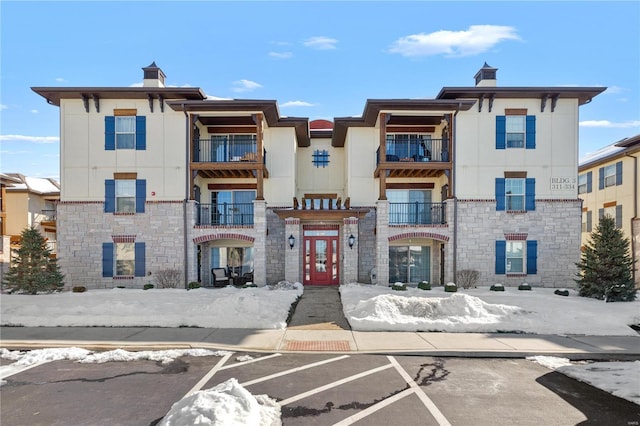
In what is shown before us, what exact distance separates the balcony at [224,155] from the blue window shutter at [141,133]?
8.16 feet

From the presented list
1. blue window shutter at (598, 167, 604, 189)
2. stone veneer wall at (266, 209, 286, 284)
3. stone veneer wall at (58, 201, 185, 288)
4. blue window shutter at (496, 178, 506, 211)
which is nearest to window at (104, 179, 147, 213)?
stone veneer wall at (58, 201, 185, 288)

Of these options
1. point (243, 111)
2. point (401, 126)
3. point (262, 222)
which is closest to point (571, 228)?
point (401, 126)

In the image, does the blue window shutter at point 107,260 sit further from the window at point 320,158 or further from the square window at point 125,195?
the window at point 320,158

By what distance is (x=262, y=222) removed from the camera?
1853 centimetres

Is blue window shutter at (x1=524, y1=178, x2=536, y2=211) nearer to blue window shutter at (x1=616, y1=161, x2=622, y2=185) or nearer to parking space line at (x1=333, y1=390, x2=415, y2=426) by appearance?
blue window shutter at (x1=616, y1=161, x2=622, y2=185)

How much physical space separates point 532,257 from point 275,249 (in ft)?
44.6

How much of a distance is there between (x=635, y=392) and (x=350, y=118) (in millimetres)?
15859

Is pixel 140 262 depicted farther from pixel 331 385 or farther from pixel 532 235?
pixel 532 235

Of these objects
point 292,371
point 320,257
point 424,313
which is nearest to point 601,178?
point 320,257

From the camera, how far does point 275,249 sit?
19500 mm

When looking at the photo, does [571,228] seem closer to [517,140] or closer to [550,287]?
[550,287]

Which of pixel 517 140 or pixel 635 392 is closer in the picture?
pixel 635 392

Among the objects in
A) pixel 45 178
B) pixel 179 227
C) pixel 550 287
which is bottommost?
pixel 550 287

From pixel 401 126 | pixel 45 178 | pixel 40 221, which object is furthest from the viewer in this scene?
pixel 45 178
